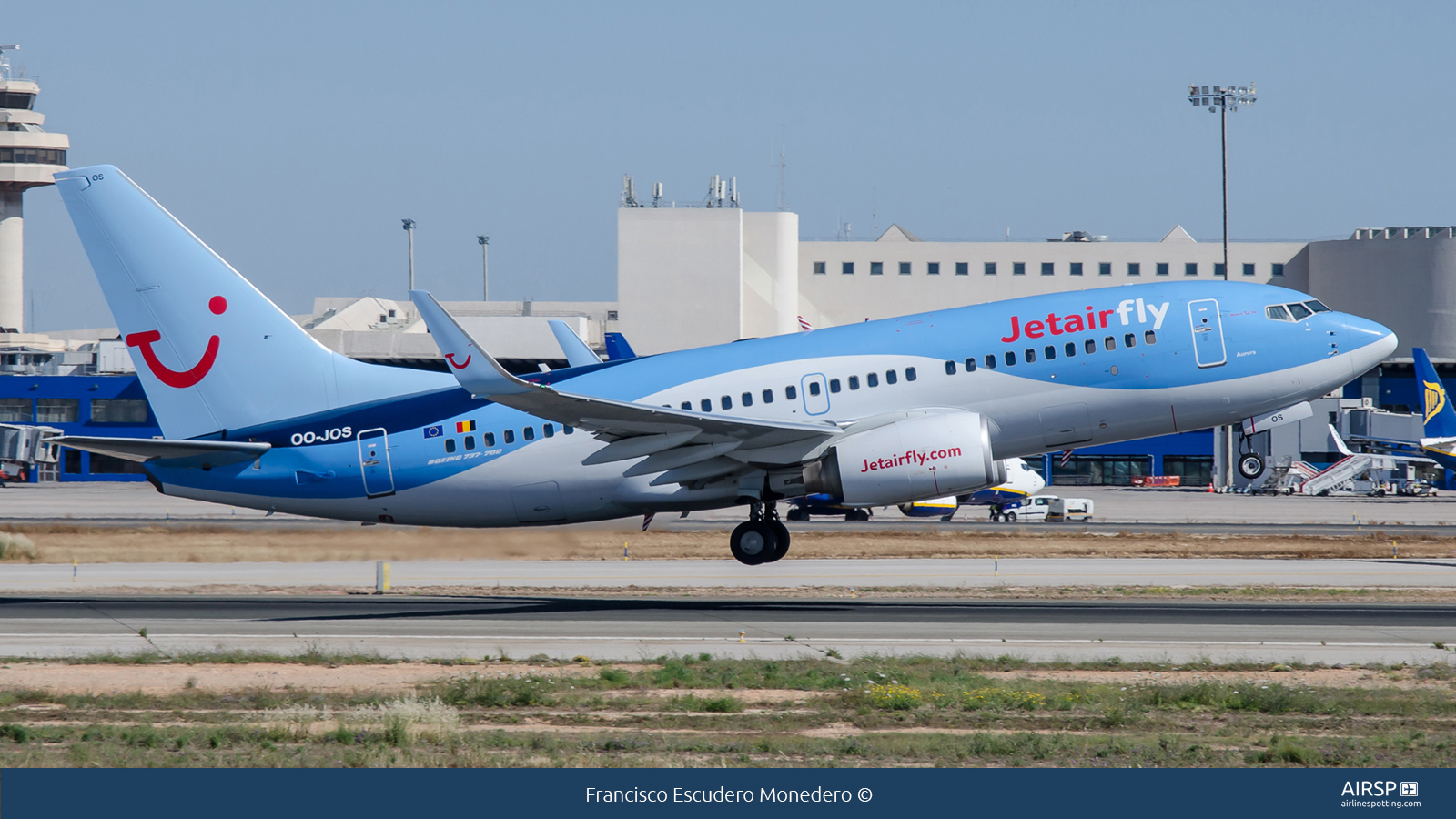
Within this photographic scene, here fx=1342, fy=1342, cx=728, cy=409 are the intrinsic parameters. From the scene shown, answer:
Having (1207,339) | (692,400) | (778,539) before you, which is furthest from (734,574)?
(1207,339)

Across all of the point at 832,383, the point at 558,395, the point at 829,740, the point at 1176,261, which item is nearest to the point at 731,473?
the point at 832,383

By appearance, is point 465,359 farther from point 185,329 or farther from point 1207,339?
point 1207,339

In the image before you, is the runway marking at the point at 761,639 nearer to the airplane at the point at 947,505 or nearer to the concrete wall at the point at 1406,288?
the airplane at the point at 947,505

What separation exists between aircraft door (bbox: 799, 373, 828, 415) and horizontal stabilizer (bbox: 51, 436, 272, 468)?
11.8m

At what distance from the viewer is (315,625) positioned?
26.8m

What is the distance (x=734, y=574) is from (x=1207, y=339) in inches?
604

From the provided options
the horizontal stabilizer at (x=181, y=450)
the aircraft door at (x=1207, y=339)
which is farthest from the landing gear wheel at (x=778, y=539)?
the horizontal stabilizer at (x=181, y=450)

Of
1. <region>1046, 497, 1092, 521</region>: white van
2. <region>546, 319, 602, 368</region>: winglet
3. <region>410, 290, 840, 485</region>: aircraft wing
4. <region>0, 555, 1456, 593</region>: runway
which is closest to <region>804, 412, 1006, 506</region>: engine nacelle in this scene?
<region>410, 290, 840, 485</region>: aircraft wing

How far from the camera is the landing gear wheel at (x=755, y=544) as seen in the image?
29703 mm

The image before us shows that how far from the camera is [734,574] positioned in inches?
1501

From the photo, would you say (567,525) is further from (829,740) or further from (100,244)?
(829,740)

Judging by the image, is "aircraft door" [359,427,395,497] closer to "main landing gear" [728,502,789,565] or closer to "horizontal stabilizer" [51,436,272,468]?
"horizontal stabilizer" [51,436,272,468]

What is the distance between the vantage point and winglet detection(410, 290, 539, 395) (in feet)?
79.4

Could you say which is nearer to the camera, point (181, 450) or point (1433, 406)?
point (181, 450)
